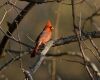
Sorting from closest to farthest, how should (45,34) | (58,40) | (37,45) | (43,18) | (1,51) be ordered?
1. (58,40)
2. (37,45)
3. (45,34)
4. (1,51)
5. (43,18)

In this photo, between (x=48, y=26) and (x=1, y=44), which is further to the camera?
(x=1, y=44)

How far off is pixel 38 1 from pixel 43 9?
11.1m

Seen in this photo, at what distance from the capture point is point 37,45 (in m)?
4.81

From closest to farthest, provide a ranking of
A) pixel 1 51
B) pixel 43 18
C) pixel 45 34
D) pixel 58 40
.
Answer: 1. pixel 58 40
2. pixel 45 34
3. pixel 1 51
4. pixel 43 18

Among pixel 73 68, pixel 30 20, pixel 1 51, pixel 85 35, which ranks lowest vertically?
pixel 73 68

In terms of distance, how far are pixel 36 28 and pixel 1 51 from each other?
1085 cm

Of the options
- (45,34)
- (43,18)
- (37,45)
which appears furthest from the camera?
(43,18)

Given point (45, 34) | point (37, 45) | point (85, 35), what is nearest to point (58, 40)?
point (85, 35)

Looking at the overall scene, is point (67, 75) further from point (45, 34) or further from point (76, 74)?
point (45, 34)

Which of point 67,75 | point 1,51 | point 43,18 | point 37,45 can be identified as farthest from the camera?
point 43,18

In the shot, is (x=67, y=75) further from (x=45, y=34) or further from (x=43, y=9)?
(x=45, y=34)

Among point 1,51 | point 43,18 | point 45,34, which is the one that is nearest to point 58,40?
point 45,34

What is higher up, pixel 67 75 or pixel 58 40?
pixel 58 40

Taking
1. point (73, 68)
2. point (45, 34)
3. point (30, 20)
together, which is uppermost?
point (45, 34)
